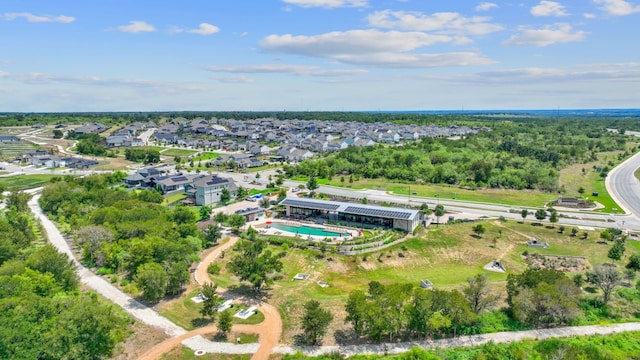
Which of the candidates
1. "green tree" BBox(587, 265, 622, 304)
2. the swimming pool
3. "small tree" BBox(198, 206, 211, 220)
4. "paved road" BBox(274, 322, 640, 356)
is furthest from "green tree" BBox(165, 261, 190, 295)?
"green tree" BBox(587, 265, 622, 304)

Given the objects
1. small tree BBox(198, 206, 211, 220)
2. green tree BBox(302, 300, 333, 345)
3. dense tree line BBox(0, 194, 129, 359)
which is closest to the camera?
dense tree line BBox(0, 194, 129, 359)

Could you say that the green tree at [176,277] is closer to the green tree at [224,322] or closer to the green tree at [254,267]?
the green tree at [254,267]

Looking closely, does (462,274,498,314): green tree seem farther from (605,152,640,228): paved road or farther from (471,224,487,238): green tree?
(605,152,640,228): paved road

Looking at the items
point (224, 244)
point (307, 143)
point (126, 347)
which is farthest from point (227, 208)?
point (307, 143)

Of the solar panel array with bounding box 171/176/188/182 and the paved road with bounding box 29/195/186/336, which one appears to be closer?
the paved road with bounding box 29/195/186/336

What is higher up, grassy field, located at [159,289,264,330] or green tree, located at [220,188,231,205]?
green tree, located at [220,188,231,205]

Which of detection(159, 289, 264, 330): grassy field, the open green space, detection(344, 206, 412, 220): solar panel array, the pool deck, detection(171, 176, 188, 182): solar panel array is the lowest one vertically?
detection(159, 289, 264, 330): grassy field

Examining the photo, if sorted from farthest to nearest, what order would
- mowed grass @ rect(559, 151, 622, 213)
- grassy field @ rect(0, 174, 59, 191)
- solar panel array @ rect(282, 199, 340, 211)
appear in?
grassy field @ rect(0, 174, 59, 191)
mowed grass @ rect(559, 151, 622, 213)
solar panel array @ rect(282, 199, 340, 211)

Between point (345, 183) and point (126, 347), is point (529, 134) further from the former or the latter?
point (126, 347)
